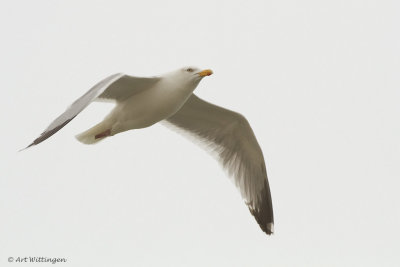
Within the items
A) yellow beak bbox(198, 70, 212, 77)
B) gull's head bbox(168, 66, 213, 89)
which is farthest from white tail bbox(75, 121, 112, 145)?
yellow beak bbox(198, 70, 212, 77)

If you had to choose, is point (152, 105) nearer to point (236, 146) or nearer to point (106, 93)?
point (106, 93)

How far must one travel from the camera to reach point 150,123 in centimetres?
791

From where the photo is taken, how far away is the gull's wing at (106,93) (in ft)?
21.6

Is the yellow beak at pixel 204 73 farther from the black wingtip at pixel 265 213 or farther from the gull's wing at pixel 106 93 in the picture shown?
the black wingtip at pixel 265 213

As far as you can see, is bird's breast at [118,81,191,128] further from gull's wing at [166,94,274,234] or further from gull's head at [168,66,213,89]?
gull's wing at [166,94,274,234]

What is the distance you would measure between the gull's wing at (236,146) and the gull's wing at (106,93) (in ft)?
3.33

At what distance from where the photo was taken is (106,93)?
802cm

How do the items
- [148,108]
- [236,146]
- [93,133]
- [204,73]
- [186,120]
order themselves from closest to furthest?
[204,73], [148,108], [93,133], [186,120], [236,146]

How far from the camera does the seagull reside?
302 inches

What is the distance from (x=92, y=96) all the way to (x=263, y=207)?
333 cm

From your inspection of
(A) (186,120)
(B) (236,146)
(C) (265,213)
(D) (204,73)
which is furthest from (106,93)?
(C) (265,213)

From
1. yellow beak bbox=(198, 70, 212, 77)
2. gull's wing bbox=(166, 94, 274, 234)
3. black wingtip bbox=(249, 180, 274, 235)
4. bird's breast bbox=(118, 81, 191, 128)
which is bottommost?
black wingtip bbox=(249, 180, 274, 235)

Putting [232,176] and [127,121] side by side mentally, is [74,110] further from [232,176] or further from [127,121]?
[232,176]

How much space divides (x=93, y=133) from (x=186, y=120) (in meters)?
1.43
